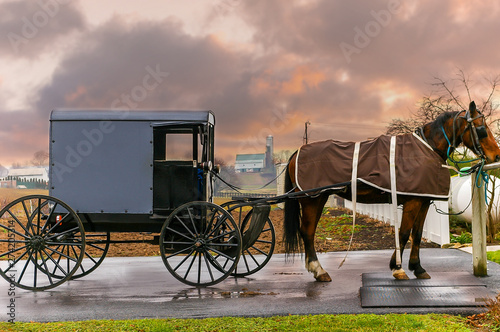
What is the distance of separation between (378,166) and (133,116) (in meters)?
3.23

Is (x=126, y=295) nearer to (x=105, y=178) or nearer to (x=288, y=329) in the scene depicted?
(x=105, y=178)

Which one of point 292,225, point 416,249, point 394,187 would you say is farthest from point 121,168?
point 416,249

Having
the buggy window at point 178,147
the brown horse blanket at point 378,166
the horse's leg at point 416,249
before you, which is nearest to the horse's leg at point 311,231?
the brown horse blanket at point 378,166

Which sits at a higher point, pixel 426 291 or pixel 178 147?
pixel 178 147

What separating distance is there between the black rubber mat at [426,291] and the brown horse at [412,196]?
0.84 feet

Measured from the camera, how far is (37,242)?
6.46m

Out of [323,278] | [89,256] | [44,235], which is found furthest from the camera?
[89,256]

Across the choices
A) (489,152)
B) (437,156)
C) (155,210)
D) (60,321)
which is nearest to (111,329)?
(60,321)

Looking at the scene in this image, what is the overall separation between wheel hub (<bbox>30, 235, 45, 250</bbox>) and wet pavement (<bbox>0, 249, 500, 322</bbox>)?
1.98 feet

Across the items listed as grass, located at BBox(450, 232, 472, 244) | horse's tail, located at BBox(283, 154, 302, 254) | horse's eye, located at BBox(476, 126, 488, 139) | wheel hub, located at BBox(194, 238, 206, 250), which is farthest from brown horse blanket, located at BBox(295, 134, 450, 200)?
grass, located at BBox(450, 232, 472, 244)

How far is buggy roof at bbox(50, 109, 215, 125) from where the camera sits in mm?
6582

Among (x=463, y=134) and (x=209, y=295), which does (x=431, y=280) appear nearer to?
(x=463, y=134)

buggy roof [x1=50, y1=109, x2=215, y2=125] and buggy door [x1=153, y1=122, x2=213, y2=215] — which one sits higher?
buggy roof [x1=50, y1=109, x2=215, y2=125]

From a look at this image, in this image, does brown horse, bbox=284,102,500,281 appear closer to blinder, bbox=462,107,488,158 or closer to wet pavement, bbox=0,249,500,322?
blinder, bbox=462,107,488,158
